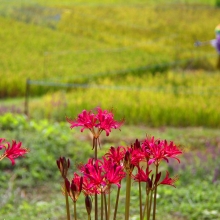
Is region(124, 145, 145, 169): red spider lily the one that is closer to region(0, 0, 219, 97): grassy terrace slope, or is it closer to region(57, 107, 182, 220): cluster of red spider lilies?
region(57, 107, 182, 220): cluster of red spider lilies

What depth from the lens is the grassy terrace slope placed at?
14.0 metres

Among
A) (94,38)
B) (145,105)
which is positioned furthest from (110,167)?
(94,38)

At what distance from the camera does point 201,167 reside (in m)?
5.93

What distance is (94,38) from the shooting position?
1886 cm

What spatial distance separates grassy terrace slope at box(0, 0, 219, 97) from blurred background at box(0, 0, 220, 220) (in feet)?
0.10

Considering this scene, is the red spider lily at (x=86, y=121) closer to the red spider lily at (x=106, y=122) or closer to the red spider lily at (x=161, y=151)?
the red spider lily at (x=106, y=122)

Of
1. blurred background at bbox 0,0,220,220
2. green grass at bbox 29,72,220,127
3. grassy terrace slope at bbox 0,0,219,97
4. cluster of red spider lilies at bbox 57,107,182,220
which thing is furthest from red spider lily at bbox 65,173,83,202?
grassy terrace slope at bbox 0,0,219,97

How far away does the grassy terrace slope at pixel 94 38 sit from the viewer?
46.0ft

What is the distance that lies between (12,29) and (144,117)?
395 inches

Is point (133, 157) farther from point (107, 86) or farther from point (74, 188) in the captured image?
point (107, 86)

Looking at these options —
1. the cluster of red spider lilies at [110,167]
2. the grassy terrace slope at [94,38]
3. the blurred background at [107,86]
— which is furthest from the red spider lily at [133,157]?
the grassy terrace slope at [94,38]

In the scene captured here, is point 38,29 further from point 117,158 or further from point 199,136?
point 117,158

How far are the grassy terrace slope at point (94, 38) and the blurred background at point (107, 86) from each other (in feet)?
0.10

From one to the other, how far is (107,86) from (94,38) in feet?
27.4
